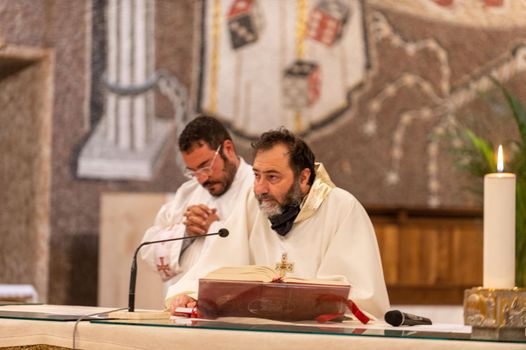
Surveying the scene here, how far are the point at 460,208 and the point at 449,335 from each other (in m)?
7.04

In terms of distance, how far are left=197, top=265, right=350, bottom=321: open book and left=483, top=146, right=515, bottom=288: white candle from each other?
883 mm

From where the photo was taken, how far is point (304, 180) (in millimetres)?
4512

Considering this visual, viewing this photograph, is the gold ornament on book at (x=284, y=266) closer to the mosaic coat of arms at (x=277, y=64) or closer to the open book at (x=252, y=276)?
the open book at (x=252, y=276)

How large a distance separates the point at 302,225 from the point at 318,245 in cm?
12

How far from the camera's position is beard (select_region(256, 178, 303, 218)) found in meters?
4.37

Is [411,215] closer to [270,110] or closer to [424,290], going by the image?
[424,290]

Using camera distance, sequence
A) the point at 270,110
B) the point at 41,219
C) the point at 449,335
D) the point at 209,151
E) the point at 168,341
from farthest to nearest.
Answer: the point at 270,110
the point at 41,219
the point at 209,151
the point at 168,341
the point at 449,335

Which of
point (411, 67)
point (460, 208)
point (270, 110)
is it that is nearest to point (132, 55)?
point (270, 110)

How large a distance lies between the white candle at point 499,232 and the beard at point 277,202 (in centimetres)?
165

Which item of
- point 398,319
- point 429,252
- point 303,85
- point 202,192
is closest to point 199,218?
point 202,192

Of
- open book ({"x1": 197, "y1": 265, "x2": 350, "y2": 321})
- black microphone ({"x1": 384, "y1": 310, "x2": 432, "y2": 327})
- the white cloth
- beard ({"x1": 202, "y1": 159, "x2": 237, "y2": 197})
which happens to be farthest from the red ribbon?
beard ({"x1": 202, "y1": 159, "x2": 237, "y2": 197})

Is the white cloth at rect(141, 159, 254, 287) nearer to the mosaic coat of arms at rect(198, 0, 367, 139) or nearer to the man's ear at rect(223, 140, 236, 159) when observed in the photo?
the man's ear at rect(223, 140, 236, 159)

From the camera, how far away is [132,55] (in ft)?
31.4

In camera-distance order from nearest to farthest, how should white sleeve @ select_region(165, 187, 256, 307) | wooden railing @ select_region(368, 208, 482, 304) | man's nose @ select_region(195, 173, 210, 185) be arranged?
white sleeve @ select_region(165, 187, 256, 307) < man's nose @ select_region(195, 173, 210, 185) < wooden railing @ select_region(368, 208, 482, 304)
